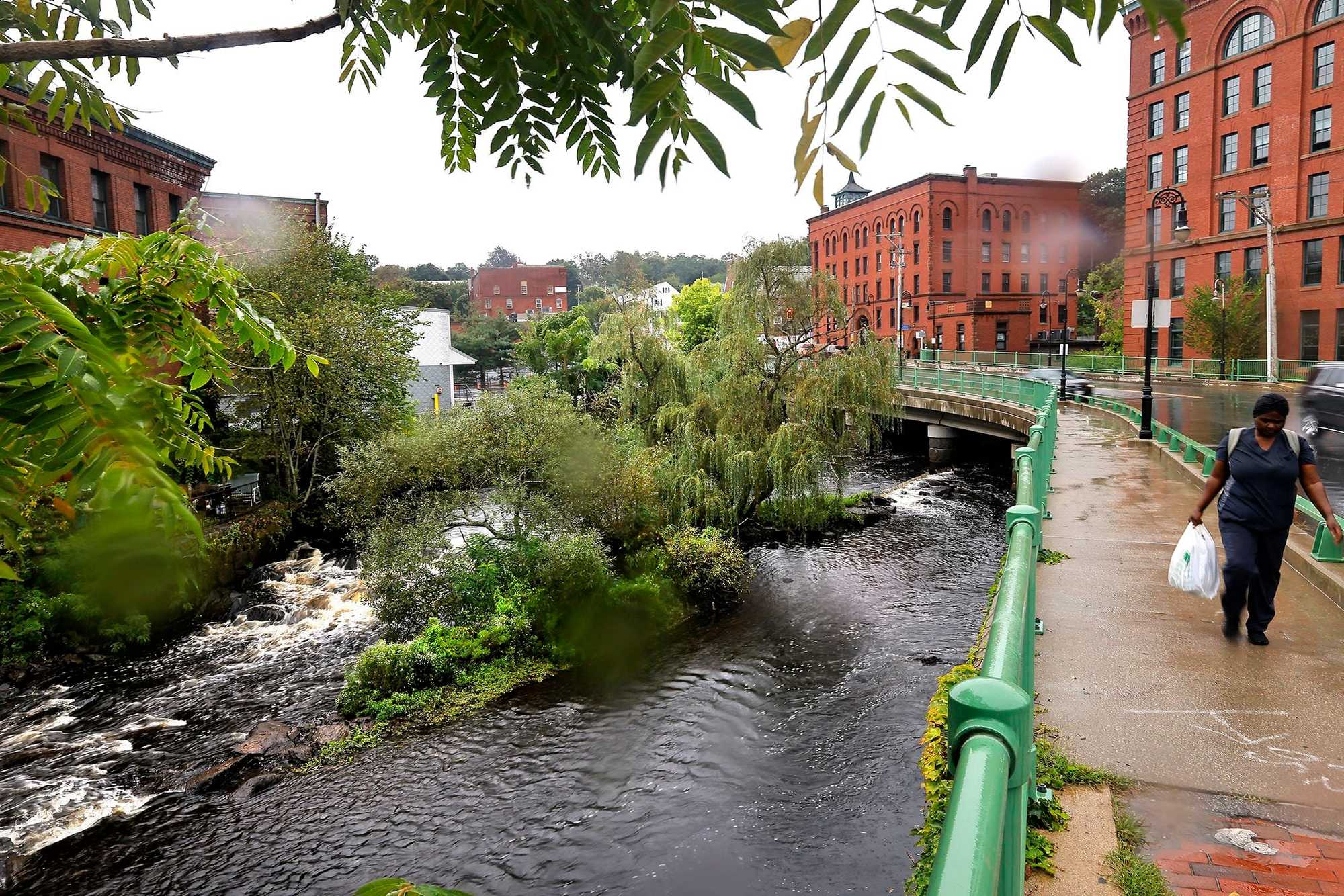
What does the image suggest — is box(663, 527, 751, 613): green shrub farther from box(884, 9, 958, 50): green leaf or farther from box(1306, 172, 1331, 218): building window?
box(1306, 172, 1331, 218): building window

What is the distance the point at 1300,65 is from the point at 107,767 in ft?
174

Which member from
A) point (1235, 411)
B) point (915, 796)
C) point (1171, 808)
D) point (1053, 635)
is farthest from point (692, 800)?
point (1235, 411)

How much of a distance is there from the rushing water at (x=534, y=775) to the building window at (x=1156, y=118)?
42.5 m

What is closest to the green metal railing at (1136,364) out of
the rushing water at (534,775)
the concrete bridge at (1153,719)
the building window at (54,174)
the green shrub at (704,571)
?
the green shrub at (704,571)

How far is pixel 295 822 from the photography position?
11.3m

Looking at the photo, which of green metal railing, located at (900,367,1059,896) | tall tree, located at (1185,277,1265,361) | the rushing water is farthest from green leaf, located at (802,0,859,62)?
tall tree, located at (1185,277,1265,361)

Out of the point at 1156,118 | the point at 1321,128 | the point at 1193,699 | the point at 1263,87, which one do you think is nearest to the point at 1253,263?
the point at 1321,128

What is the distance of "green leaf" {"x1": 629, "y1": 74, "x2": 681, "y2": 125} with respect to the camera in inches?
74.7

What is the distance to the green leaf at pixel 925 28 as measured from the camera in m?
1.80

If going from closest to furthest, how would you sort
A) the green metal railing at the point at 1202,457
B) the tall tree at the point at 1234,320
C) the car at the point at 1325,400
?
1. the green metal railing at the point at 1202,457
2. the car at the point at 1325,400
3. the tall tree at the point at 1234,320

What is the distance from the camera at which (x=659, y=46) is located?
184cm

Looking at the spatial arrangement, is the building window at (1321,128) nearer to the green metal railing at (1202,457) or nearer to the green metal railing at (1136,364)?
the green metal railing at (1136,364)

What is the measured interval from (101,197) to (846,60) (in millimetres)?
30127

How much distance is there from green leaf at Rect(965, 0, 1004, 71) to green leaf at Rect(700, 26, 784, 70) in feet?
1.43
